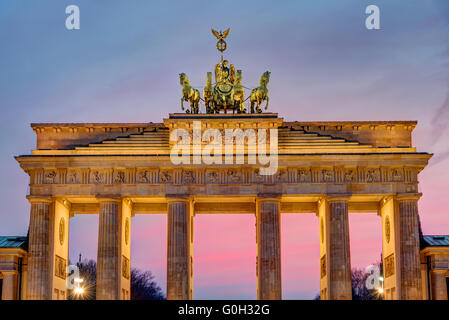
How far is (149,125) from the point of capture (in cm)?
6681

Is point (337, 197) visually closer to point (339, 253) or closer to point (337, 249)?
point (337, 249)

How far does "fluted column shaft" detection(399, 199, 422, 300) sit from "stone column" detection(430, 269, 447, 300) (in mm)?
2349

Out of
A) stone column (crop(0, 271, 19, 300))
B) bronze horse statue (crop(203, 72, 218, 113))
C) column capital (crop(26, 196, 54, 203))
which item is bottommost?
stone column (crop(0, 271, 19, 300))

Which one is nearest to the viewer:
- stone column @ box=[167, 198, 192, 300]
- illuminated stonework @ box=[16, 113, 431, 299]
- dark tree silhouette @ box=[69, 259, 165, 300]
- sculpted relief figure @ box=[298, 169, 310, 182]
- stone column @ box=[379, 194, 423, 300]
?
stone column @ box=[379, 194, 423, 300]

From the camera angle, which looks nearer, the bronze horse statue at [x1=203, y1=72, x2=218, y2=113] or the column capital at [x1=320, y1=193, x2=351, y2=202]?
the column capital at [x1=320, y1=193, x2=351, y2=202]

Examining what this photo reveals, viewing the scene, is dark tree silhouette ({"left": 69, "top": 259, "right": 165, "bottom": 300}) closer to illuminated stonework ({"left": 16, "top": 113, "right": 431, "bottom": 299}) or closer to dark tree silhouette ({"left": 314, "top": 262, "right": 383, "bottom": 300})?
dark tree silhouette ({"left": 314, "top": 262, "right": 383, "bottom": 300})

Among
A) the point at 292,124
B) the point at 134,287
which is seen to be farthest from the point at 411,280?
the point at 134,287

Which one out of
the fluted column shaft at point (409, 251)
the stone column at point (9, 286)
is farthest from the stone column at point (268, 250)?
the stone column at point (9, 286)

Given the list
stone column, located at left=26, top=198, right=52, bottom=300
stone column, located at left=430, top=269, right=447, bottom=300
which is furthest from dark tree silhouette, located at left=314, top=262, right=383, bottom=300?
stone column, located at left=26, top=198, right=52, bottom=300

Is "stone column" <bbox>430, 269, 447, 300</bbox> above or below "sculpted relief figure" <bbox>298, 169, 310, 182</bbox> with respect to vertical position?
below

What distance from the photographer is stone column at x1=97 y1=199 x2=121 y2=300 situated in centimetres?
6238

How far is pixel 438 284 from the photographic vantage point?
63.6 meters

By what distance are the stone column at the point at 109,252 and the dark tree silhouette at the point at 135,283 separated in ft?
180
